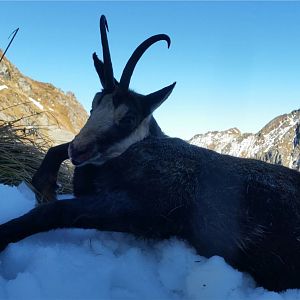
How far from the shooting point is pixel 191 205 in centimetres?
338

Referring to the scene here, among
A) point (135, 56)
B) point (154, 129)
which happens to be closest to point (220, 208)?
point (154, 129)

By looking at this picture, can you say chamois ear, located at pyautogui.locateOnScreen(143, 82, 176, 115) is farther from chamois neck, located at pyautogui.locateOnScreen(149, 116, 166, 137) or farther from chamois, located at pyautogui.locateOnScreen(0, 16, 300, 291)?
chamois, located at pyautogui.locateOnScreen(0, 16, 300, 291)

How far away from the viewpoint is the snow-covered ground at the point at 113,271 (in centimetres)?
259

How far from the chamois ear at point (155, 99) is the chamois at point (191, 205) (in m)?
0.74

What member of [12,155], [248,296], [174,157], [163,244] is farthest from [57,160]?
[248,296]

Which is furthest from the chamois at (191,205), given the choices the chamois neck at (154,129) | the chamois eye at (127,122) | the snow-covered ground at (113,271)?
the chamois neck at (154,129)

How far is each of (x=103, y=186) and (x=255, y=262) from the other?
51.4 inches

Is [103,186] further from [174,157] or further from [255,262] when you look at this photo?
[255,262]

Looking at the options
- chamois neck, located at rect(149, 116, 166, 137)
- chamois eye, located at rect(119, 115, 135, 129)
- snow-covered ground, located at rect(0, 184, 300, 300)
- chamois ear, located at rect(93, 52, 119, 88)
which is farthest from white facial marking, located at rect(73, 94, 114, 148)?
snow-covered ground, located at rect(0, 184, 300, 300)

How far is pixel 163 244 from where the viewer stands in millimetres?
3295

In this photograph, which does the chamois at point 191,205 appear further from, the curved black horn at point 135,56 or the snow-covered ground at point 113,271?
the curved black horn at point 135,56

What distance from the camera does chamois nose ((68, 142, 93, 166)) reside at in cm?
387

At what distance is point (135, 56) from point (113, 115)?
71cm

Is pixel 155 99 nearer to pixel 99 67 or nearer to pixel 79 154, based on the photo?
pixel 99 67
